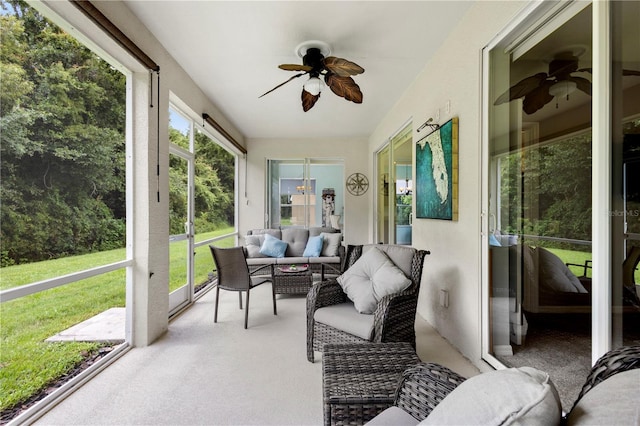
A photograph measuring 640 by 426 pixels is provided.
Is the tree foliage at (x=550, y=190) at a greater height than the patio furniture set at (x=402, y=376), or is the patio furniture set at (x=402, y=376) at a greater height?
the tree foliage at (x=550, y=190)

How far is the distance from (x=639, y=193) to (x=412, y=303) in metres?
1.34

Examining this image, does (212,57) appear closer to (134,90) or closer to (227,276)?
(134,90)

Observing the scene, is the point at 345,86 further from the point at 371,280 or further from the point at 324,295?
the point at 324,295

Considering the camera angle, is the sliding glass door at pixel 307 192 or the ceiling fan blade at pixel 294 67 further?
the sliding glass door at pixel 307 192

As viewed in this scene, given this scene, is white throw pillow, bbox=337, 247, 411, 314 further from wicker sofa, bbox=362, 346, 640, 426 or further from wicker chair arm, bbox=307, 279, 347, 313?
A: wicker sofa, bbox=362, 346, 640, 426

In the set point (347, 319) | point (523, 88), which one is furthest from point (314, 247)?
point (523, 88)

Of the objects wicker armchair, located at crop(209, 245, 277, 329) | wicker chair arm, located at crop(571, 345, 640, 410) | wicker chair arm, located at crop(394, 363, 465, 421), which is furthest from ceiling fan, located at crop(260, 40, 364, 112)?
wicker chair arm, located at crop(571, 345, 640, 410)

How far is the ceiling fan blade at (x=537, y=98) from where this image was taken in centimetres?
186

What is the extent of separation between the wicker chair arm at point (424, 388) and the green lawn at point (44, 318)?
205 centimetres

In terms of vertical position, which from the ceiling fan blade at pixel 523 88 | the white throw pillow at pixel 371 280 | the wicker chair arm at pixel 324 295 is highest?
the ceiling fan blade at pixel 523 88

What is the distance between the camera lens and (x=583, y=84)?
1513 millimetres

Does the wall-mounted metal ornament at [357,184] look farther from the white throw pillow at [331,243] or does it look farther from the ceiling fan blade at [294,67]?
the ceiling fan blade at [294,67]

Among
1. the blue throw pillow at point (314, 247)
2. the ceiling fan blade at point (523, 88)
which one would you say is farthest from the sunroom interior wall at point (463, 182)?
the blue throw pillow at point (314, 247)

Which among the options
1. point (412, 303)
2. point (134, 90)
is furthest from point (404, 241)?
point (134, 90)
